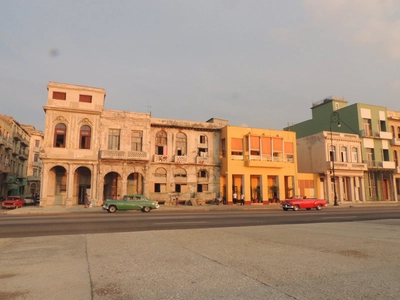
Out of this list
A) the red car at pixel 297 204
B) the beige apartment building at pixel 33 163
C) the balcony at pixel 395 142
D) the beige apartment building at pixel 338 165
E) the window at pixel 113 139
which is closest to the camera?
the red car at pixel 297 204

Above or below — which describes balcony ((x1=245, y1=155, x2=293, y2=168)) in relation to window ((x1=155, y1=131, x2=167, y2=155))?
below

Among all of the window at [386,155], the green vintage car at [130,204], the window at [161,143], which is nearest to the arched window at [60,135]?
the window at [161,143]

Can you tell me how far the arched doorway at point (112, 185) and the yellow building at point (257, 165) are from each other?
44.0ft

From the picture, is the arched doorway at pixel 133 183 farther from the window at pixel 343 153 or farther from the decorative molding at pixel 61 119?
the window at pixel 343 153

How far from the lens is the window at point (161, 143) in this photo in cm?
3628

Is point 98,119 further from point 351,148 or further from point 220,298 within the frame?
point 351,148

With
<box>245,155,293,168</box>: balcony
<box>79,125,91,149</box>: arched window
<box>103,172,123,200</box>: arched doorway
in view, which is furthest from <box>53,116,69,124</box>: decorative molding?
<box>245,155,293,168</box>: balcony

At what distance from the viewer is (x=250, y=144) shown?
38031 millimetres

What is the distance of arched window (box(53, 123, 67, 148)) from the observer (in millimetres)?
32031

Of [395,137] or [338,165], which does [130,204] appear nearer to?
[338,165]

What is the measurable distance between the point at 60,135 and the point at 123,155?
7.37 metres

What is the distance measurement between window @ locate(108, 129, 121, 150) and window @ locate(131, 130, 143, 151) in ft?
5.66

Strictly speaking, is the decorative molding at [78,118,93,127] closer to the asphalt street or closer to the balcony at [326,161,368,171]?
the asphalt street

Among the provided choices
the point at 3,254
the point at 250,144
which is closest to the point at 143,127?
the point at 250,144
